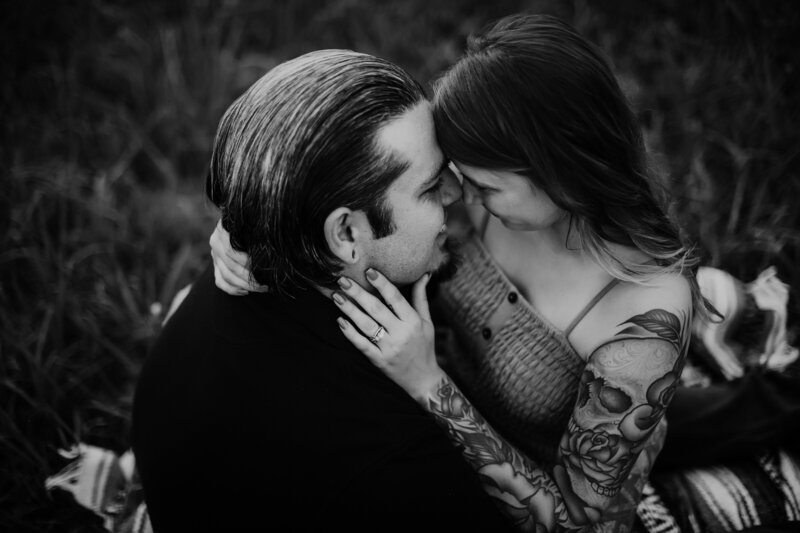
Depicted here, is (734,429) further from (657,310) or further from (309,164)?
(309,164)

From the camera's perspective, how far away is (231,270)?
192 centimetres

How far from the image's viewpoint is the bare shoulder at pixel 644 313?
179cm

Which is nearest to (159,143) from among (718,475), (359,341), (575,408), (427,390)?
(359,341)

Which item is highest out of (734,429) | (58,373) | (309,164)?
(309,164)

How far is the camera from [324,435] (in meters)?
1.73

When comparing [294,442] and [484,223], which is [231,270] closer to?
[294,442]

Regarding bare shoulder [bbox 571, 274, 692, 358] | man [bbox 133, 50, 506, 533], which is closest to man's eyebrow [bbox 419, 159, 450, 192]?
man [bbox 133, 50, 506, 533]

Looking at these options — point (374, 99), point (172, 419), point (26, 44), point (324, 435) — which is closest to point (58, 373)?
point (172, 419)

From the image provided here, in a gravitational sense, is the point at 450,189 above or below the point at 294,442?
above

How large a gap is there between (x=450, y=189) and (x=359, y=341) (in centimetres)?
60

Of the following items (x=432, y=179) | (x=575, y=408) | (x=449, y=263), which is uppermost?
(x=432, y=179)

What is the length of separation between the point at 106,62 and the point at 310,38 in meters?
1.46

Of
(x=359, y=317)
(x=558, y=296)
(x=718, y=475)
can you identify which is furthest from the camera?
(x=718, y=475)

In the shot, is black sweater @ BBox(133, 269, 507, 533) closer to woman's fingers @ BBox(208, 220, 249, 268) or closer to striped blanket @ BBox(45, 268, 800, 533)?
woman's fingers @ BBox(208, 220, 249, 268)
